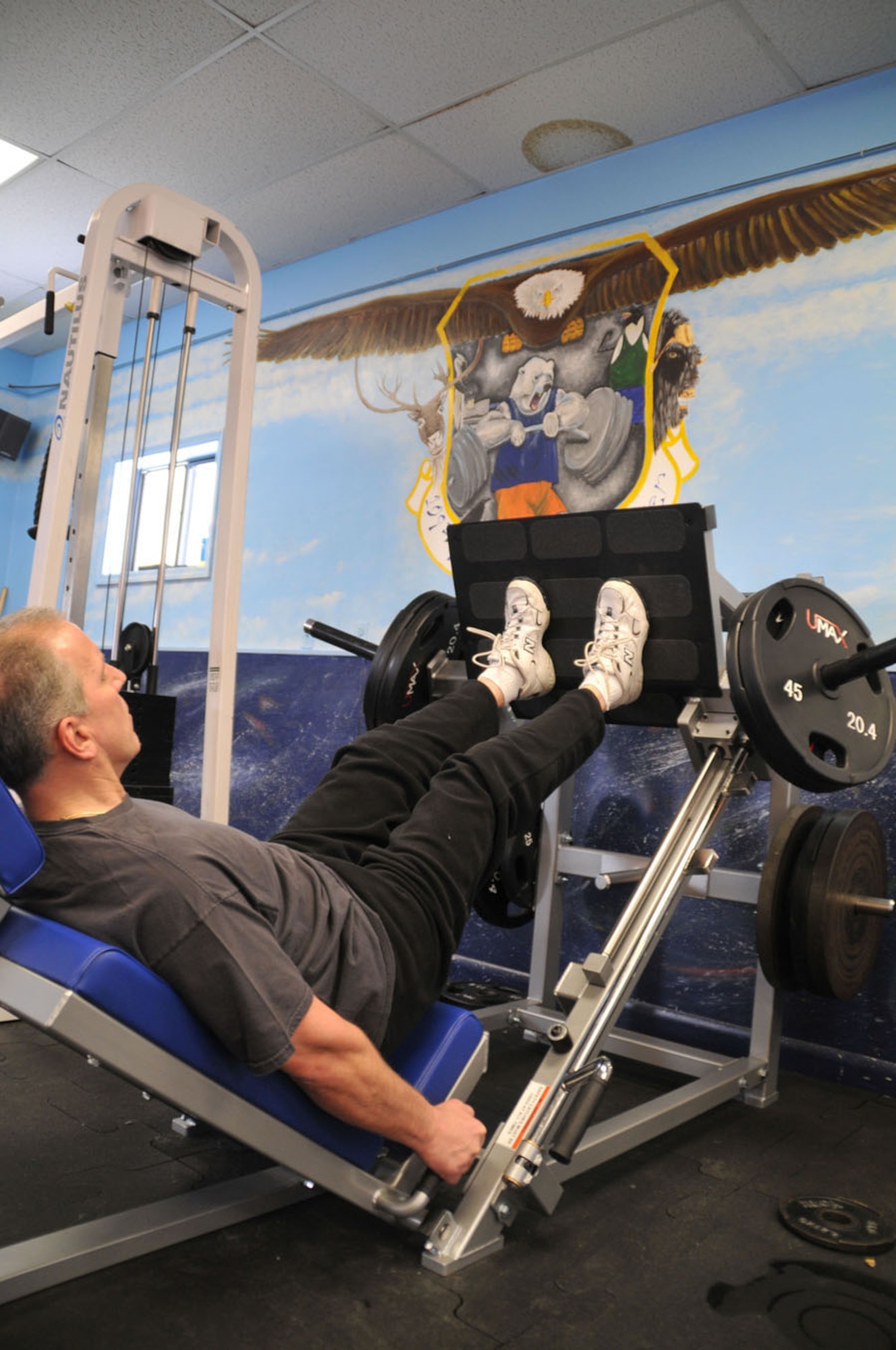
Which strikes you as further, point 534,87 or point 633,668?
point 534,87

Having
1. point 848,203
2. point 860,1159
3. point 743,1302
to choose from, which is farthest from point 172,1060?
point 848,203

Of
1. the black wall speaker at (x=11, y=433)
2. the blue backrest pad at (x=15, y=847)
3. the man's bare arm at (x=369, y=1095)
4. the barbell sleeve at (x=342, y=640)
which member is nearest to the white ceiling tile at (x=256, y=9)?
the barbell sleeve at (x=342, y=640)

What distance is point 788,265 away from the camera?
8.66 ft

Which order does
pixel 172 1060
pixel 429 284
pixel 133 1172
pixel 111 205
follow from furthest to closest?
pixel 429 284 → pixel 111 205 → pixel 133 1172 → pixel 172 1060

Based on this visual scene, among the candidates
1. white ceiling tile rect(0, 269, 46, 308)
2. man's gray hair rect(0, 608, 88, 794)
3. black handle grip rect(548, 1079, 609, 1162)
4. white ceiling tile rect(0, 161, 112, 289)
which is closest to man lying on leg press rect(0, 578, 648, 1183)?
man's gray hair rect(0, 608, 88, 794)

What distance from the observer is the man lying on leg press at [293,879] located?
→ 1218 millimetres

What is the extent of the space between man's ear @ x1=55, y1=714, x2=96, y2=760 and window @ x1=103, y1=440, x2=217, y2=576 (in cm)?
295

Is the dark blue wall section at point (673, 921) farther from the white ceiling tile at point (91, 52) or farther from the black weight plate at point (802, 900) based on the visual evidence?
the white ceiling tile at point (91, 52)

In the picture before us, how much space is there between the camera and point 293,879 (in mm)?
1406

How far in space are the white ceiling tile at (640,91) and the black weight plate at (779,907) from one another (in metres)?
1.93

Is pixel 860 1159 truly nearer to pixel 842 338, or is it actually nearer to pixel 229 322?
pixel 842 338

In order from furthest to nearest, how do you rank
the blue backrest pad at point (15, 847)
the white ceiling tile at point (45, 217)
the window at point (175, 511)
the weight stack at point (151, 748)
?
1. the window at point (175, 511)
2. the white ceiling tile at point (45, 217)
3. the weight stack at point (151, 748)
4. the blue backrest pad at point (15, 847)

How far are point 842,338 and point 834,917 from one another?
1.44 meters

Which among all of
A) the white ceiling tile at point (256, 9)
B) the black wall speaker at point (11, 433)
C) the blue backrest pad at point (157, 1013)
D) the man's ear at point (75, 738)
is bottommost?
the blue backrest pad at point (157, 1013)
